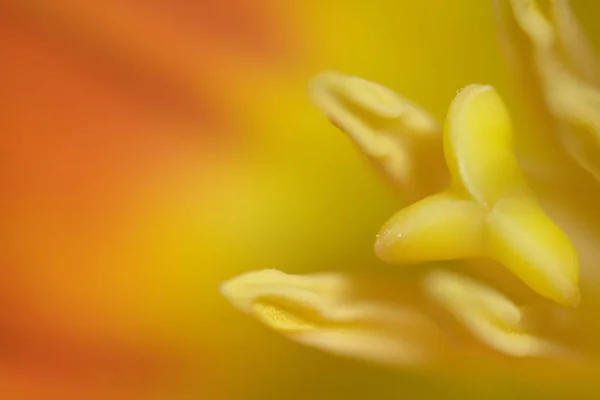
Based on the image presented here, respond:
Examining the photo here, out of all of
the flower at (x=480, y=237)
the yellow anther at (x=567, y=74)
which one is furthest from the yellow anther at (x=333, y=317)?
the yellow anther at (x=567, y=74)

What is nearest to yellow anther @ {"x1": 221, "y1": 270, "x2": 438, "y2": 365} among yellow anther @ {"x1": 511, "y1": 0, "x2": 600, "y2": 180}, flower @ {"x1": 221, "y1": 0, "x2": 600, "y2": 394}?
flower @ {"x1": 221, "y1": 0, "x2": 600, "y2": 394}

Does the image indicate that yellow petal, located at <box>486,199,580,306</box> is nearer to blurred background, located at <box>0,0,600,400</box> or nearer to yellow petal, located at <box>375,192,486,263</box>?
yellow petal, located at <box>375,192,486,263</box>

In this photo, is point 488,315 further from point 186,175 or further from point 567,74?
point 186,175

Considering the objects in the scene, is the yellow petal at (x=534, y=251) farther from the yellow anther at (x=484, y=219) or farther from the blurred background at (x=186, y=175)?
the blurred background at (x=186, y=175)

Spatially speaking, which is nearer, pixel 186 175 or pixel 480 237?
pixel 480 237

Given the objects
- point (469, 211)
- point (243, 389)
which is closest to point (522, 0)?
point (469, 211)

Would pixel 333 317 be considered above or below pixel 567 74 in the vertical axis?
below

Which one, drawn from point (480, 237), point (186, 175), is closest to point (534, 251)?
point (480, 237)
